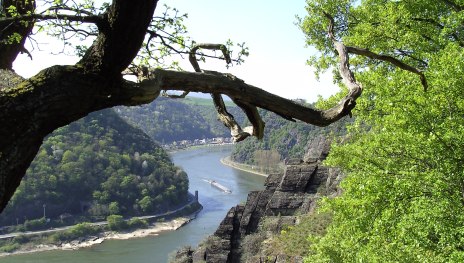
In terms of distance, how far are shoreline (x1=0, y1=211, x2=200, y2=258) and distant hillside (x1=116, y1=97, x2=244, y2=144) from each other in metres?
79.9

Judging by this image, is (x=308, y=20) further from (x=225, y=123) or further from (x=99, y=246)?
(x=99, y=246)

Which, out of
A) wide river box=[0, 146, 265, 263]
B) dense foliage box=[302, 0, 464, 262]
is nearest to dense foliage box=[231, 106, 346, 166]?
wide river box=[0, 146, 265, 263]

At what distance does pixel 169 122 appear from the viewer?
165m

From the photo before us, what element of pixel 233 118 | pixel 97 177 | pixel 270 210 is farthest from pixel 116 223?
pixel 233 118

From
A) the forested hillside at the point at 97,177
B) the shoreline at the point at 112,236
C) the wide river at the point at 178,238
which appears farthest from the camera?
the forested hillside at the point at 97,177

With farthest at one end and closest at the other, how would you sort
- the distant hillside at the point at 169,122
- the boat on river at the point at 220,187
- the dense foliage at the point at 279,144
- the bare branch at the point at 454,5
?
the distant hillside at the point at 169,122
the dense foliage at the point at 279,144
the boat on river at the point at 220,187
the bare branch at the point at 454,5

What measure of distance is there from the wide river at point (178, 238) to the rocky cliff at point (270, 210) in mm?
18363

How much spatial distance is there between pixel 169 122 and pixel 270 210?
453 ft

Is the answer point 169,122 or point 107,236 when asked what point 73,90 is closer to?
point 107,236

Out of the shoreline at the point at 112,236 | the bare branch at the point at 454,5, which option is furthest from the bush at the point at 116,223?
the bare branch at the point at 454,5

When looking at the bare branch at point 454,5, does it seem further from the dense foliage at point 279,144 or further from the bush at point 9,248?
the dense foliage at point 279,144

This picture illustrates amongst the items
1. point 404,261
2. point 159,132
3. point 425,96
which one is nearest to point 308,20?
point 425,96

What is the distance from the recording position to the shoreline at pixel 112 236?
54.7m

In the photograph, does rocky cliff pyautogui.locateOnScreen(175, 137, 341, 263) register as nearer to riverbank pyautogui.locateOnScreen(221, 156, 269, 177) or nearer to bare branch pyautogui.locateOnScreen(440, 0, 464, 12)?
bare branch pyautogui.locateOnScreen(440, 0, 464, 12)
